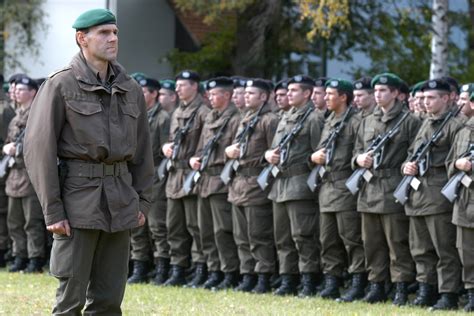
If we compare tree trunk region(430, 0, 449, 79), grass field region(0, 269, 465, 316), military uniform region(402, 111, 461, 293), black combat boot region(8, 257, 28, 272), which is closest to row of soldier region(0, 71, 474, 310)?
military uniform region(402, 111, 461, 293)

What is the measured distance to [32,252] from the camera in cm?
1434

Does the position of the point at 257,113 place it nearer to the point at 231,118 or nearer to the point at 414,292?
the point at 231,118

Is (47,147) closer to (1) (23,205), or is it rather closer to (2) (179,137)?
(2) (179,137)

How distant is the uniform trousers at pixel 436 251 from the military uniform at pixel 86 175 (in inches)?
166

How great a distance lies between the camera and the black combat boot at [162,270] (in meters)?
13.5

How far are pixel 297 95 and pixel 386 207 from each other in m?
1.66

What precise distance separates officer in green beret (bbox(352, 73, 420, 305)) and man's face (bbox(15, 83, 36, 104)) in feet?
15.3

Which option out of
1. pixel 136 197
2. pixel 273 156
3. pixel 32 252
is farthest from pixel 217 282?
pixel 136 197

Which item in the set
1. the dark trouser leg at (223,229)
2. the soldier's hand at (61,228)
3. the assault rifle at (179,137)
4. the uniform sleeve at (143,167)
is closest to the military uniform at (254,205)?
the dark trouser leg at (223,229)

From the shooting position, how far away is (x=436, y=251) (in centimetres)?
1108

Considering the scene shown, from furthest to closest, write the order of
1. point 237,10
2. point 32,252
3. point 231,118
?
point 237,10, point 32,252, point 231,118

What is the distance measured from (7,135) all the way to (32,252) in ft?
4.85

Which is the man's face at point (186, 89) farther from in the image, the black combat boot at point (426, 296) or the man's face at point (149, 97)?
the black combat boot at point (426, 296)

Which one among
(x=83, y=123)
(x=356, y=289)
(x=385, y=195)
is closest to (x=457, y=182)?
(x=385, y=195)
